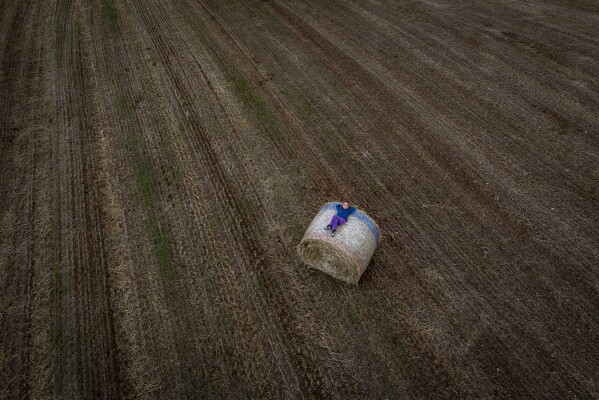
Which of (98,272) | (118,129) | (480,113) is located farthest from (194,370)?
(480,113)

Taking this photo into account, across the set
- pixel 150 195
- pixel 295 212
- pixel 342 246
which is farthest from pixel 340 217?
pixel 150 195

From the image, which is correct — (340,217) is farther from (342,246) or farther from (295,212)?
(295,212)

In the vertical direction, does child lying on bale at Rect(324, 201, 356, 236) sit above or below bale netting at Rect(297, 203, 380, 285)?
above

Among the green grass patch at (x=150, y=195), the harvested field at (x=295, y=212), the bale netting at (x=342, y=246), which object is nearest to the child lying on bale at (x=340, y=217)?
the bale netting at (x=342, y=246)

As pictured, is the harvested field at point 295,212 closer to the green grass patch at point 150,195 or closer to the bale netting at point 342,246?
the green grass patch at point 150,195

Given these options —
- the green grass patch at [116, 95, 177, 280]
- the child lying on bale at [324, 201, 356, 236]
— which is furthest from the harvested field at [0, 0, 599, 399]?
the child lying on bale at [324, 201, 356, 236]

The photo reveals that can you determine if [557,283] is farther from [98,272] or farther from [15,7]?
[15,7]

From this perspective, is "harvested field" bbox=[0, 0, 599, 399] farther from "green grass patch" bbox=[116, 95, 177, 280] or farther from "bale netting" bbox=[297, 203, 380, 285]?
"bale netting" bbox=[297, 203, 380, 285]
